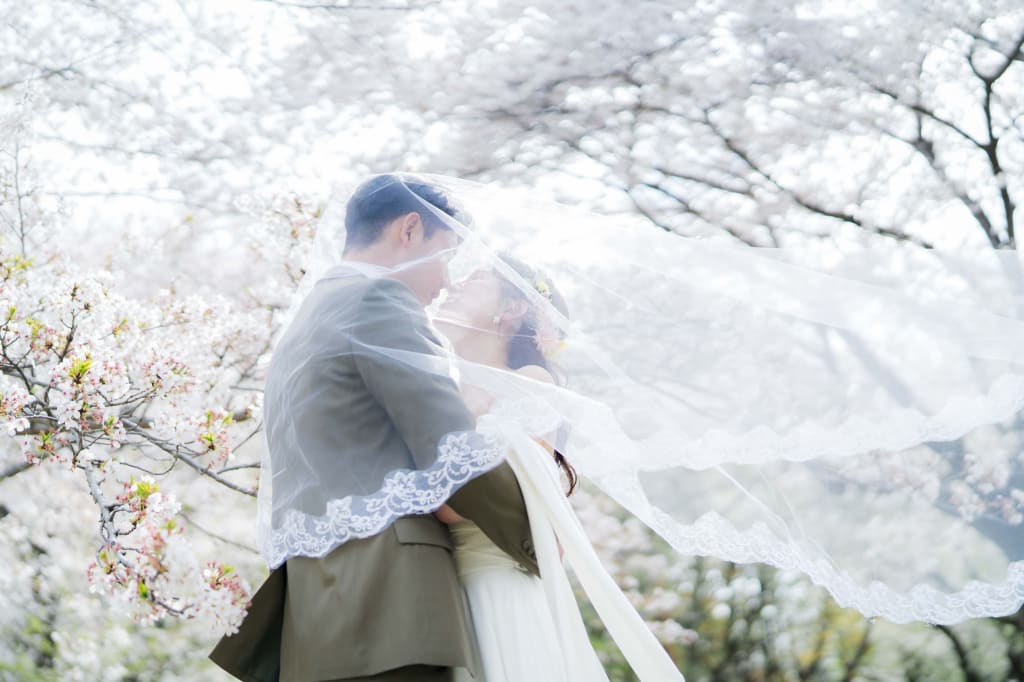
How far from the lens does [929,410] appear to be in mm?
1419

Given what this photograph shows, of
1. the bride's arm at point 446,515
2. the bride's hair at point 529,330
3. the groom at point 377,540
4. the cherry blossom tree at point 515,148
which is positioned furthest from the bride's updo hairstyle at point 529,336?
the cherry blossom tree at point 515,148

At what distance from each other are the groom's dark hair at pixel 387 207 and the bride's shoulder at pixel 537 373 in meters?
0.30

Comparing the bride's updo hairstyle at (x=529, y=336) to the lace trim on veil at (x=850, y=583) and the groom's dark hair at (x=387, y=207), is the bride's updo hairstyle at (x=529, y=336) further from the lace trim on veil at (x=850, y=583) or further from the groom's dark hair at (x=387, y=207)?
the lace trim on veil at (x=850, y=583)

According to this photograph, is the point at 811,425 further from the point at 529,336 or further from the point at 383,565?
the point at 383,565

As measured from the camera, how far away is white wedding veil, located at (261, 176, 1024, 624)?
4.61ft

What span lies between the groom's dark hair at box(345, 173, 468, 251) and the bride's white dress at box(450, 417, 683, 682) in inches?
18.6

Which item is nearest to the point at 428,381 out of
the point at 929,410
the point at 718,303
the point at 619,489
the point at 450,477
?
the point at 450,477

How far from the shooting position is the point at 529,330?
160cm

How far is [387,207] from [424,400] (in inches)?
17.7

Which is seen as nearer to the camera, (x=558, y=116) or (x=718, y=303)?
→ (x=718, y=303)

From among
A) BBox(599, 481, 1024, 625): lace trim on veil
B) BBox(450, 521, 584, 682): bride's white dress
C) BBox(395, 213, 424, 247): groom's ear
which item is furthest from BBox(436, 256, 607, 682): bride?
BBox(599, 481, 1024, 625): lace trim on veil

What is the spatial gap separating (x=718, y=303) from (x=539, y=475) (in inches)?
17.3

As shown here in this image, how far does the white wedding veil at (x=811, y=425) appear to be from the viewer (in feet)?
4.61

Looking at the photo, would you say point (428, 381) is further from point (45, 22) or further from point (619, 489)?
point (45, 22)
